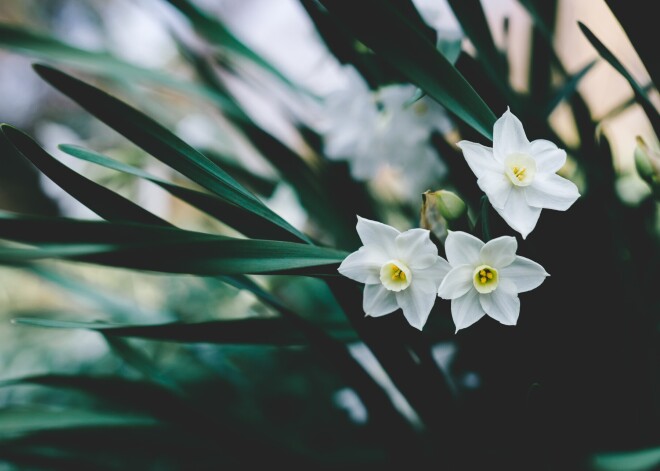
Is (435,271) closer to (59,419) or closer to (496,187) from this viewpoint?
(496,187)

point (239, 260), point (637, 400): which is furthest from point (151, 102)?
point (637, 400)

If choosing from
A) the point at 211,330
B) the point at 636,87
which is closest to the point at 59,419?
the point at 211,330

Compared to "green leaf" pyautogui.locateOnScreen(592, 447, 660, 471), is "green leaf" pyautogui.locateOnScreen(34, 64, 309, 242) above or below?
above

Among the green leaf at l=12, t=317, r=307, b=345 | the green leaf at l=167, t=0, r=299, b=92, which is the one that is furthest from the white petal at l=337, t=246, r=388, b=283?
the green leaf at l=167, t=0, r=299, b=92

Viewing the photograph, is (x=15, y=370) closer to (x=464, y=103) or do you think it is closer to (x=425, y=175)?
(x=425, y=175)

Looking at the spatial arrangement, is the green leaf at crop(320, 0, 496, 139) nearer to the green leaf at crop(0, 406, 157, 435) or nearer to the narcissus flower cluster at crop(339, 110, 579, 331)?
the narcissus flower cluster at crop(339, 110, 579, 331)

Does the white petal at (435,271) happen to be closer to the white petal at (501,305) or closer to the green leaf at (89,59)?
the white petal at (501,305)
